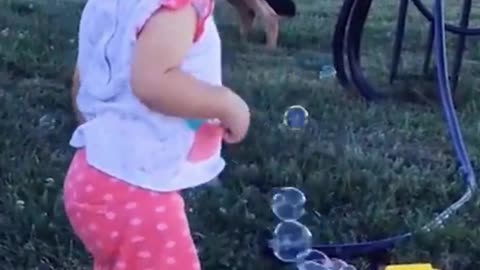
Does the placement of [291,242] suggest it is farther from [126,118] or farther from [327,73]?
[327,73]

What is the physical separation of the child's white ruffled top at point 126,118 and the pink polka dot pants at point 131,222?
2 cm

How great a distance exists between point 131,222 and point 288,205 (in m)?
1.19

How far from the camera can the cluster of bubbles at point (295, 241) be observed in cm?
298

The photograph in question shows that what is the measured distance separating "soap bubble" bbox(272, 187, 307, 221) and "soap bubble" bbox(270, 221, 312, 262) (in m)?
0.05

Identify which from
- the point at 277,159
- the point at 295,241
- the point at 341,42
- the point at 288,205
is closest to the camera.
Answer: the point at 295,241

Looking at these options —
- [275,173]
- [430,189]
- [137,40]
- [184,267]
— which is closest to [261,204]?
[275,173]

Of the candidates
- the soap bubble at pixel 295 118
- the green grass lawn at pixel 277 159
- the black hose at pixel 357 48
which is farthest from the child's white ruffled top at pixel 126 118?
the black hose at pixel 357 48

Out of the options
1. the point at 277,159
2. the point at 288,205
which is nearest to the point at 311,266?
the point at 288,205

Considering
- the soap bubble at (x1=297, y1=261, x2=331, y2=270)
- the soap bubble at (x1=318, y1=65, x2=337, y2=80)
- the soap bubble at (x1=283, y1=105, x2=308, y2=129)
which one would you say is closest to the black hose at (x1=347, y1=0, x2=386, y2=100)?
the soap bubble at (x1=318, y1=65, x2=337, y2=80)

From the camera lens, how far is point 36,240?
10.4 ft

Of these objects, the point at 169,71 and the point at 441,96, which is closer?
the point at 169,71

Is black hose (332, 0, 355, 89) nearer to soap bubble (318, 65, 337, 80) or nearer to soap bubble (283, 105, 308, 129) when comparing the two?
soap bubble (318, 65, 337, 80)

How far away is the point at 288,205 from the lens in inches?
127

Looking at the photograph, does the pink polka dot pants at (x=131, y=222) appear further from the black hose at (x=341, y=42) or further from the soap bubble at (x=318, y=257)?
the black hose at (x=341, y=42)
